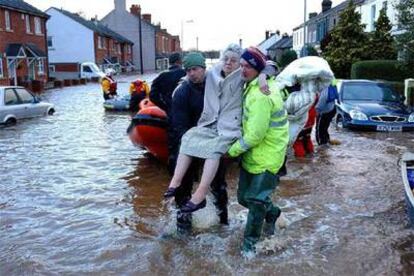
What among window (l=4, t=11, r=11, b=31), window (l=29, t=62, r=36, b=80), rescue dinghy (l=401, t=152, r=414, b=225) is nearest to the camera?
rescue dinghy (l=401, t=152, r=414, b=225)

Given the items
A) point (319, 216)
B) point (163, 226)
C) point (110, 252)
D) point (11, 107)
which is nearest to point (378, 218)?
point (319, 216)

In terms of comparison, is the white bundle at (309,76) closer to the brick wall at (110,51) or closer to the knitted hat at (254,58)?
the knitted hat at (254,58)

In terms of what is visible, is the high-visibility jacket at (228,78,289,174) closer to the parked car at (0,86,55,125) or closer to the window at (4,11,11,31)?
the parked car at (0,86,55,125)

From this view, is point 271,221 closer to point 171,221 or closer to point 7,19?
point 171,221

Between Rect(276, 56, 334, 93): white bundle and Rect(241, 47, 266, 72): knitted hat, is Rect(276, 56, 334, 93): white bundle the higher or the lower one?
the lower one

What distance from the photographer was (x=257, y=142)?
4.73 m

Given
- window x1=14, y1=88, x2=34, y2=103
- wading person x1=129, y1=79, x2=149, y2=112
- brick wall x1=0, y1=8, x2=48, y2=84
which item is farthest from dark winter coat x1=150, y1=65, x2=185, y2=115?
brick wall x1=0, y1=8, x2=48, y2=84

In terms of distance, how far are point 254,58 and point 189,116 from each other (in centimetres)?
117

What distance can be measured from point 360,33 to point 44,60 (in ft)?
86.7

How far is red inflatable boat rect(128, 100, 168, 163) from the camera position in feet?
30.6

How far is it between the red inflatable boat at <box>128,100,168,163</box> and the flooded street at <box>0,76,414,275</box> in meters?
0.49

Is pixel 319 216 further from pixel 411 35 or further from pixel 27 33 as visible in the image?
pixel 27 33

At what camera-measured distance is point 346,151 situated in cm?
1138

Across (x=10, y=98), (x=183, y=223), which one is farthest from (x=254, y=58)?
(x=10, y=98)
